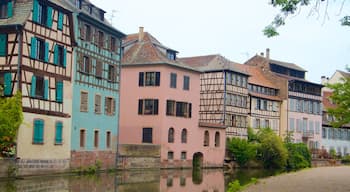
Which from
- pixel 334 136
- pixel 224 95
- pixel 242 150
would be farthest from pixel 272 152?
pixel 334 136

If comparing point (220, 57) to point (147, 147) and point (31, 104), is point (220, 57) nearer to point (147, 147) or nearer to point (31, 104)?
point (147, 147)

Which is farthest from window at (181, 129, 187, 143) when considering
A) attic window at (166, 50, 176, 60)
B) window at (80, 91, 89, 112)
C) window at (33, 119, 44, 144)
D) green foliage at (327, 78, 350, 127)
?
window at (33, 119, 44, 144)

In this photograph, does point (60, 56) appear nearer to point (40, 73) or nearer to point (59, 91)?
point (59, 91)

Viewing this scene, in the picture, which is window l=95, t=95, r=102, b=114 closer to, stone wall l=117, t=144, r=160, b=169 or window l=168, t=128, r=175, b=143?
stone wall l=117, t=144, r=160, b=169

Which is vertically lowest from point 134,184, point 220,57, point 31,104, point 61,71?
point 134,184

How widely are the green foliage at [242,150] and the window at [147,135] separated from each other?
36.1 ft

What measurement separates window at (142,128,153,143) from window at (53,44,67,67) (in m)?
16.1

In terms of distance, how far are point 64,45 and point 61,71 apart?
69.8 inches

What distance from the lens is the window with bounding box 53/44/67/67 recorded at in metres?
36.5

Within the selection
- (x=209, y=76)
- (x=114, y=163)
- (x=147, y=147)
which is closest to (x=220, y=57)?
(x=209, y=76)

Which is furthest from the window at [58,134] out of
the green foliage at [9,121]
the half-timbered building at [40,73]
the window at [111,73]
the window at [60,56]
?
the window at [111,73]

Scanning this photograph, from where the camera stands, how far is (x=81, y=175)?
37.1 metres

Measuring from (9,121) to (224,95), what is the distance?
34.4 meters

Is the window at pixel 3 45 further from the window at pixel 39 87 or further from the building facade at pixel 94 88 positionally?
the building facade at pixel 94 88
